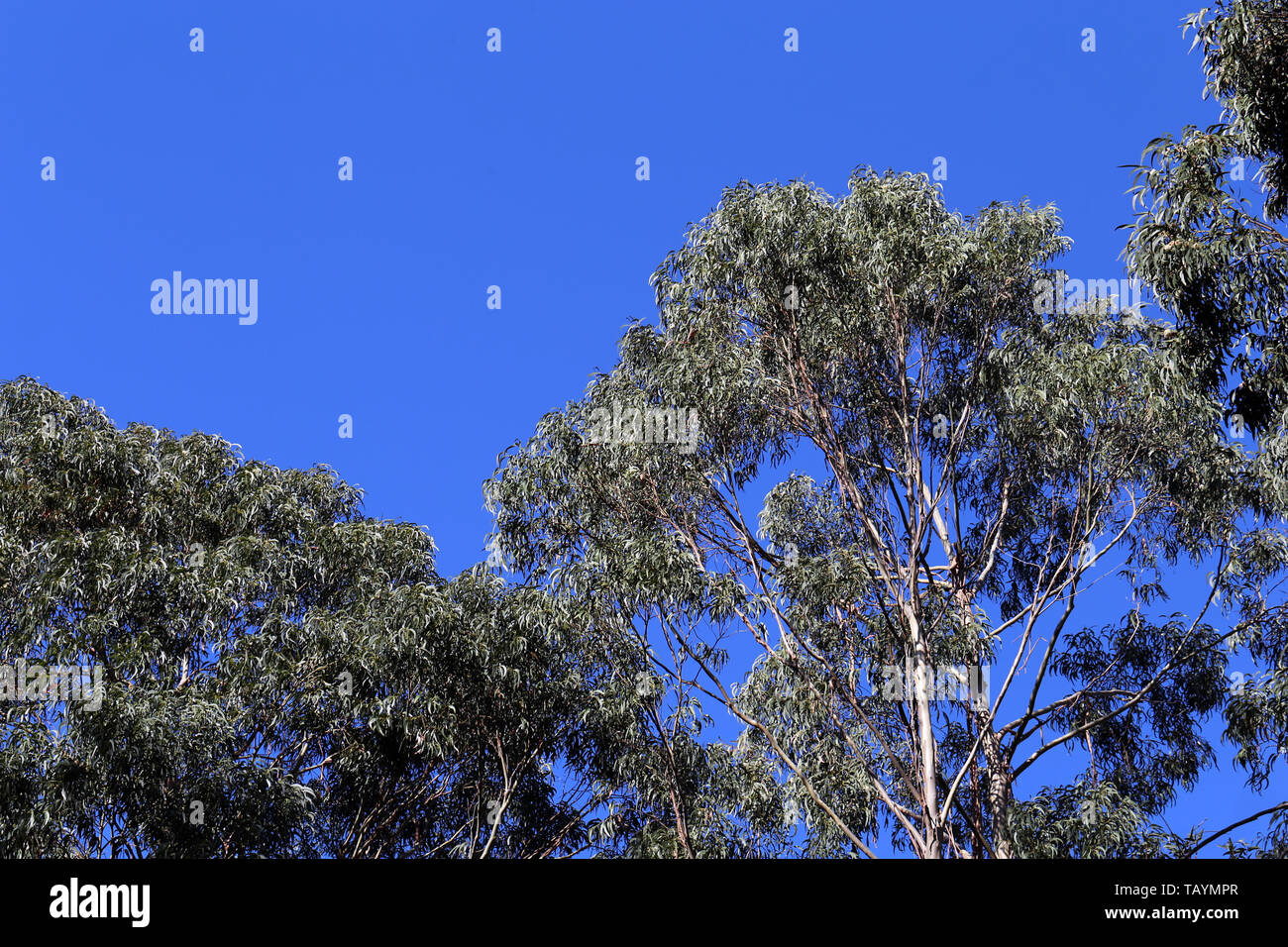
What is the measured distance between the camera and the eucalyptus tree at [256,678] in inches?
473

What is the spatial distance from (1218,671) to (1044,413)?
11.2ft

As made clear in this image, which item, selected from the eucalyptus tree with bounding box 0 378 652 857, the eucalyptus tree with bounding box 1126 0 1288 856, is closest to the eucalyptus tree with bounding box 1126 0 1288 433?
the eucalyptus tree with bounding box 1126 0 1288 856

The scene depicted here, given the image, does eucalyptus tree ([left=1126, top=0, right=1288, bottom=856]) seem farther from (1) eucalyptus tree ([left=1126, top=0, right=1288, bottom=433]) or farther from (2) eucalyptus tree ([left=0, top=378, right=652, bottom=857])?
(2) eucalyptus tree ([left=0, top=378, right=652, bottom=857])

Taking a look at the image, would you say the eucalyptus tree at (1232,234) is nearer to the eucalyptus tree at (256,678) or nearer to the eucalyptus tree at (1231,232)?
the eucalyptus tree at (1231,232)

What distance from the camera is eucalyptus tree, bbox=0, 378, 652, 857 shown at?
1202 cm

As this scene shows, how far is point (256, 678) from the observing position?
1391cm

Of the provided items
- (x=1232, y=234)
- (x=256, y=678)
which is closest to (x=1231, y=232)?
(x=1232, y=234)

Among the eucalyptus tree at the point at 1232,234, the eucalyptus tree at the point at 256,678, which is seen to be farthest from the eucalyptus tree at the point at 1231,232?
the eucalyptus tree at the point at 256,678

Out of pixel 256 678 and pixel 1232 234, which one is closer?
pixel 1232 234

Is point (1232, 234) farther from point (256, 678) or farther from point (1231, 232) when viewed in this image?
point (256, 678)
